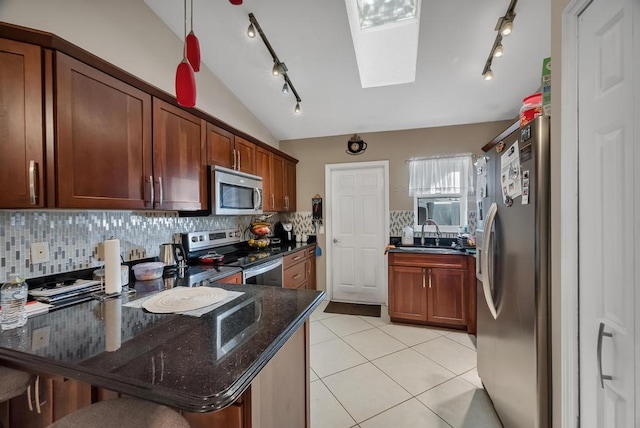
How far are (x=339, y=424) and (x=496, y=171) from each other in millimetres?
1845

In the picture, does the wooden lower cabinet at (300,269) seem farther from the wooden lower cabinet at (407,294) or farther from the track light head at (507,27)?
the track light head at (507,27)

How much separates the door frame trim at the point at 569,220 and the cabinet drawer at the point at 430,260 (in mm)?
2020

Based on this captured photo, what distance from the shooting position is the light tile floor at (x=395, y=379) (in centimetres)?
173

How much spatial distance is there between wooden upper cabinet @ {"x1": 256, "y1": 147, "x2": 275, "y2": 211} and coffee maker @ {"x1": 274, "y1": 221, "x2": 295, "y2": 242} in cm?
61

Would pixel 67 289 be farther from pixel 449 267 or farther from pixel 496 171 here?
pixel 449 267

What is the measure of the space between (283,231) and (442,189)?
2318mm

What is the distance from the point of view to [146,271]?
1.82 meters

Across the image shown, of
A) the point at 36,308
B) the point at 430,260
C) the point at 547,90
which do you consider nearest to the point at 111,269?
the point at 36,308

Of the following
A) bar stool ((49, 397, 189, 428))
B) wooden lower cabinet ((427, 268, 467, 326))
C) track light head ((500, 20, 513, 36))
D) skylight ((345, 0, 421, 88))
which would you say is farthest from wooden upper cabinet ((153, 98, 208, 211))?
wooden lower cabinet ((427, 268, 467, 326))

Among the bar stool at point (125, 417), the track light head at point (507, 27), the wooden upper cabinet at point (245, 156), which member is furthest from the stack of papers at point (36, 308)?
the track light head at point (507, 27)

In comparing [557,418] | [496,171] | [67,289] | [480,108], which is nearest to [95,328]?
[67,289]

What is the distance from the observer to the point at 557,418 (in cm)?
110

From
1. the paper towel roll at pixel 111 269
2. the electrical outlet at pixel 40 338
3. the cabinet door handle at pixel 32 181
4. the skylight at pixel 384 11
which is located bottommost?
the electrical outlet at pixel 40 338

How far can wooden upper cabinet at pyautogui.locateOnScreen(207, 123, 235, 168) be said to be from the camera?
7.79 ft
